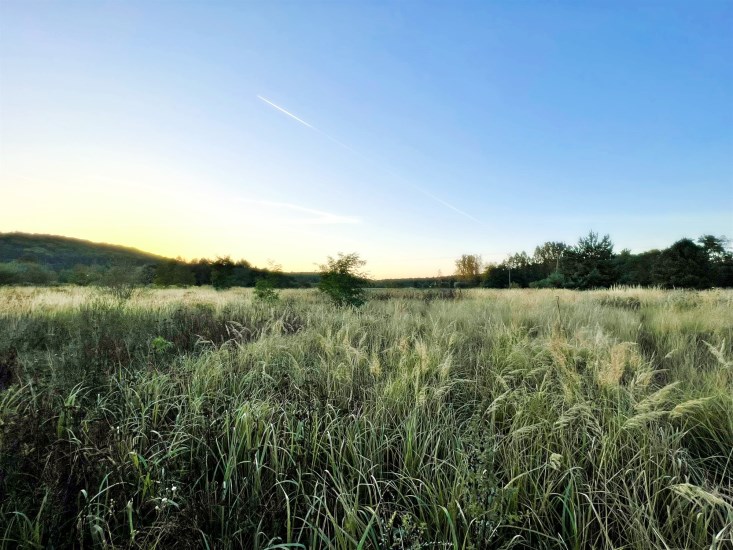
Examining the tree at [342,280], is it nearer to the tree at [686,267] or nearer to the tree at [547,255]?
the tree at [686,267]

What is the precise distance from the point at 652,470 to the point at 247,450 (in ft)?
8.11

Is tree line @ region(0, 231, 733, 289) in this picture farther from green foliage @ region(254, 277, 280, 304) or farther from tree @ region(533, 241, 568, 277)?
green foliage @ region(254, 277, 280, 304)

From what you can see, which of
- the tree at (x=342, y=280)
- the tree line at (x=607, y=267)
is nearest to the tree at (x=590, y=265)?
the tree line at (x=607, y=267)

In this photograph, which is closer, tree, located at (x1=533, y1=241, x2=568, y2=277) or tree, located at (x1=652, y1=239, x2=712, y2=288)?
tree, located at (x1=652, y1=239, x2=712, y2=288)

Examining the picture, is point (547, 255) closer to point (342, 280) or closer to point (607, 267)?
point (607, 267)

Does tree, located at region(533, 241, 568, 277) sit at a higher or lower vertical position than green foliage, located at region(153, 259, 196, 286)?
higher

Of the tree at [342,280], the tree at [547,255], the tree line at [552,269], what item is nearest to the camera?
the tree at [342,280]

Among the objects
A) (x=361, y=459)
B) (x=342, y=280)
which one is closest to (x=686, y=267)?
→ (x=342, y=280)

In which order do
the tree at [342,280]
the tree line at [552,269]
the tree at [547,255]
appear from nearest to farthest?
the tree at [342,280] → the tree line at [552,269] → the tree at [547,255]

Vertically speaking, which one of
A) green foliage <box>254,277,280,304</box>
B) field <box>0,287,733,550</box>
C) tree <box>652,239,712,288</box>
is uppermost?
tree <box>652,239,712,288</box>

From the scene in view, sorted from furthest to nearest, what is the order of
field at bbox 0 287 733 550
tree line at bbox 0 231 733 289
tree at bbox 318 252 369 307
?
tree line at bbox 0 231 733 289
tree at bbox 318 252 369 307
field at bbox 0 287 733 550

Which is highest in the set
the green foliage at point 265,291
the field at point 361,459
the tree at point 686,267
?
the tree at point 686,267

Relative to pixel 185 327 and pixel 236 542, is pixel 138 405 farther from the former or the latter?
pixel 185 327

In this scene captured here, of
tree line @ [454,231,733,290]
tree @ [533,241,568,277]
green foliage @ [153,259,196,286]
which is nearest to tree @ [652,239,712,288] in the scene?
tree line @ [454,231,733,290]
